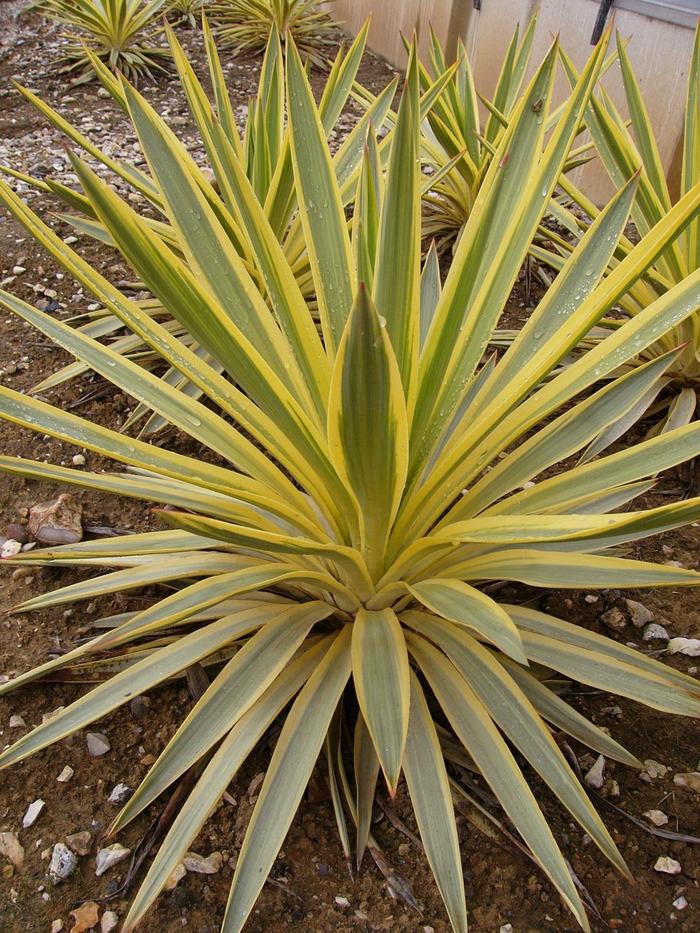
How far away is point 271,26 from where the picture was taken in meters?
4.72

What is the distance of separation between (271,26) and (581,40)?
2330 millimetres

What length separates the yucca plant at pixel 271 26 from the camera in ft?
15.6

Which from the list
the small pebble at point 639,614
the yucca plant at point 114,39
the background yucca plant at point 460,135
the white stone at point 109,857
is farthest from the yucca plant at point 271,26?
the white stone at point 109,857

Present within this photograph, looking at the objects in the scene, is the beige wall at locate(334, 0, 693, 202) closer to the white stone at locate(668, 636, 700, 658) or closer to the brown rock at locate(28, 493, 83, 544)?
the white stone at locate(668, 636, 700, 658)

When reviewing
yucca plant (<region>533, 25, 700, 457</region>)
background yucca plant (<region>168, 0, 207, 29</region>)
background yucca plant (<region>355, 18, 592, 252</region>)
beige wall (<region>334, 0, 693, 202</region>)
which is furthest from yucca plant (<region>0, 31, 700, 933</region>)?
background yucca plant (<region>168, 0, 207, 29</region>)

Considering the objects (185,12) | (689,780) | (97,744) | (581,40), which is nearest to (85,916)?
(97,744)

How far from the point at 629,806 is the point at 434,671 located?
406 mm

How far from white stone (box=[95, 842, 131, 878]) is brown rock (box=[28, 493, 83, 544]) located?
713mm

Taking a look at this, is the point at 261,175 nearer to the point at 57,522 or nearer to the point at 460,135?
the point at 460,135

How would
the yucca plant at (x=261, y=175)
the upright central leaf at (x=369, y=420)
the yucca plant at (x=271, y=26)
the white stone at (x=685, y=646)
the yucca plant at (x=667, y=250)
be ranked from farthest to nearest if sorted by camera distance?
the yucca plant at (x=271, y=26) < the yucca plant at (x=261, y=175) < the yucca plant at (x=667, y=250) < the white stone at (x=685, y=646) < the upright central leaf at (x=369, y=420)

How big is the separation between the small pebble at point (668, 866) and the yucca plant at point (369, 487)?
0.53 feet

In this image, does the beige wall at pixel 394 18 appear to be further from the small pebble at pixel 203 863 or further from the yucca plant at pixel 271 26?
the small pebble at pixel 203 863

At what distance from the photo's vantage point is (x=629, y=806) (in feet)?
4.17

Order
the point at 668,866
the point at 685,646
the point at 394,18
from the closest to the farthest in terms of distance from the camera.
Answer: the point at 668,866 → the point at 685,646 → the point at 394,18
